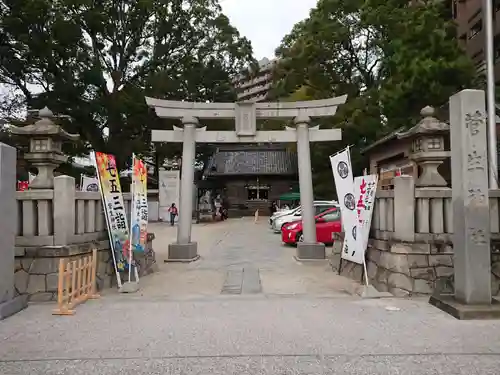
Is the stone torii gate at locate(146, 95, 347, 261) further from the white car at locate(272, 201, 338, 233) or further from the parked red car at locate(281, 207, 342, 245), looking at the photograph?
the white car at locate(272, 201, 338, 233)

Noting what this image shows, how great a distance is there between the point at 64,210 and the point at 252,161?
3162 centimetres

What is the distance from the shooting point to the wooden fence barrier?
580 cm

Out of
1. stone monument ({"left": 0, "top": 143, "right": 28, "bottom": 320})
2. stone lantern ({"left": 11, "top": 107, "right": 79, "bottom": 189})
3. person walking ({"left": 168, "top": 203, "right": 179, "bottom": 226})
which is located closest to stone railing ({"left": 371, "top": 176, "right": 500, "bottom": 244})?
stone monument ({"left": 0, "top": 143, "right": 28, "bottom": 320})

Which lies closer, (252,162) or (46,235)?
(46,235)

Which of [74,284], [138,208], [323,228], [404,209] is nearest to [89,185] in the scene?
[323,228]

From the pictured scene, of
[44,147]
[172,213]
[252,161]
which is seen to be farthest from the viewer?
[252,161]

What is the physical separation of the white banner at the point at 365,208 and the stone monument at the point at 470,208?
1.97 meters

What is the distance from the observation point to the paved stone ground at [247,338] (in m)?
3.87

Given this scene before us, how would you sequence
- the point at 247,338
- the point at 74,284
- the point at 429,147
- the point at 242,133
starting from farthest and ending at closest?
the point at 242,133, the point at 429,147, the point at 74,284, the point at 247,338

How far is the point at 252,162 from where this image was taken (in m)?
38.2

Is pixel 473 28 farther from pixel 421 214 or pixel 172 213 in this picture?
pixel 421 214

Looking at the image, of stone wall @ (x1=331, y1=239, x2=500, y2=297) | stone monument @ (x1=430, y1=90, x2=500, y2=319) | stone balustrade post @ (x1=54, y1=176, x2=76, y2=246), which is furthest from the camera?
stone balustrade post @ (x1=54, y1=176, x2=76, y2=246)

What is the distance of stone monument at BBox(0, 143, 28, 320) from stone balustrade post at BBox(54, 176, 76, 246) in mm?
848

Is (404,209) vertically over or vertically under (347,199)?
under
